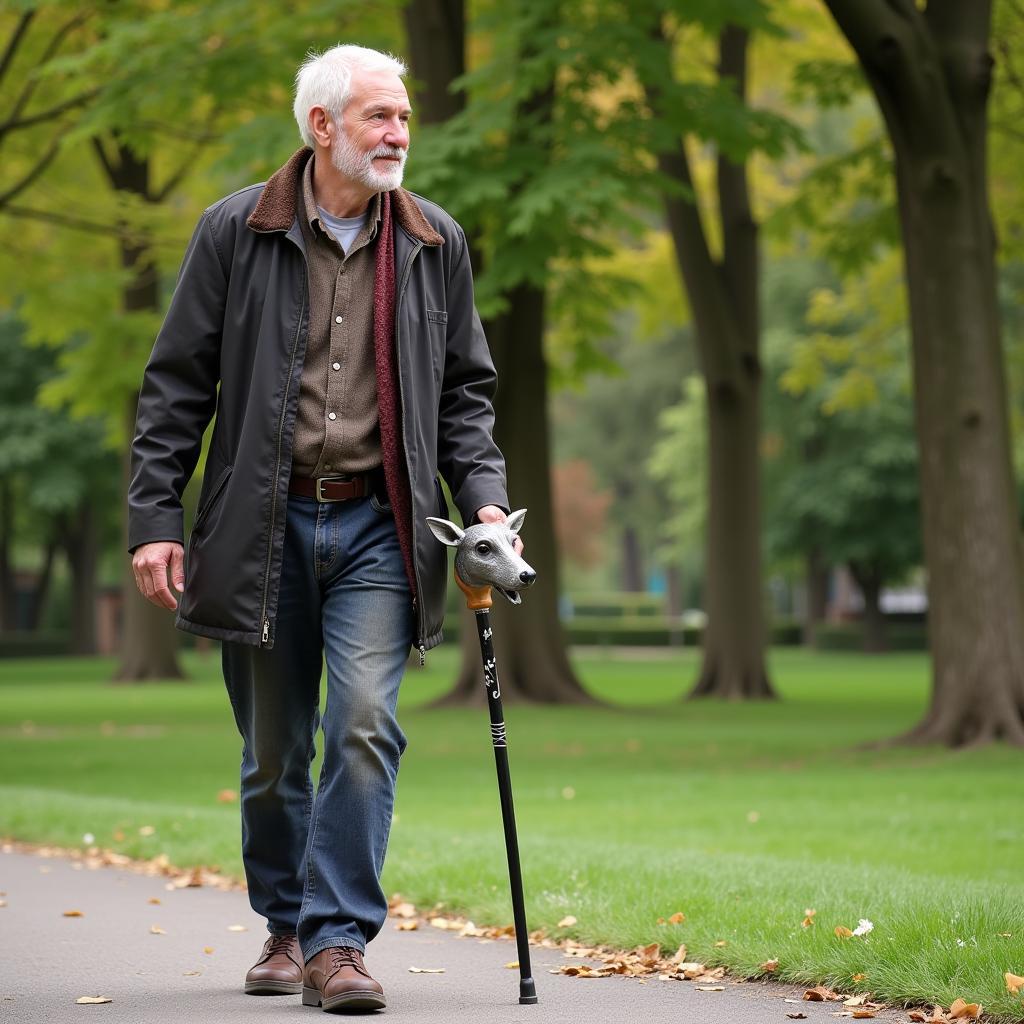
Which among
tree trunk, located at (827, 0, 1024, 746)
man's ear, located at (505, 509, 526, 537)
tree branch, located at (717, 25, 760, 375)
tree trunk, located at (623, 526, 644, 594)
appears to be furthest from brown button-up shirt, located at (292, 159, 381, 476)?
tree trunk, located at (623, 526, 644, 594)

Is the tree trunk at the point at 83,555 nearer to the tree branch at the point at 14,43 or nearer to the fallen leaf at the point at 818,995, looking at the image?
the tree branch at the point at 14,43

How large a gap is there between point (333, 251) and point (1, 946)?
2.52 meters

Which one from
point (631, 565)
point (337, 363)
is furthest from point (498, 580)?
point (631, 565)

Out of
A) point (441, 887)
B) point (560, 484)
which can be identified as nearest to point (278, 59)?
point (441, 887)

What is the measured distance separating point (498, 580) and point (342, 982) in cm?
104

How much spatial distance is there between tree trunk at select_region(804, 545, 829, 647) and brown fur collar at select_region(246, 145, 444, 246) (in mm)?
43969

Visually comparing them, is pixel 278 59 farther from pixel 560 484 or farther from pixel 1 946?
pixel 560 484

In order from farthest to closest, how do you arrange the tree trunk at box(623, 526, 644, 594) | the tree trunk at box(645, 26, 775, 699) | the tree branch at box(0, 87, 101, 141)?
the tree trunk at box(623, 526, 644, 594)
the tree trunk at box(645, 26, 775, 699)
the tree branch at box(0, 87, 101, 141)

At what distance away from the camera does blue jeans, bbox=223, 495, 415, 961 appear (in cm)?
459

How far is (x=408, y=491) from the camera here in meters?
4.70

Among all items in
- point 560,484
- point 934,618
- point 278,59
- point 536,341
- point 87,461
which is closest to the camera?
point 934,618

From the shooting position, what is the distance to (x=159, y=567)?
466 cm

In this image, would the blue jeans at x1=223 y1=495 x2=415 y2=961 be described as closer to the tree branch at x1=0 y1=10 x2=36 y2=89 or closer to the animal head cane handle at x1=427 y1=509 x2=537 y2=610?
the animal head cane handle at x1=427 y1=509 x2=537 y2=610

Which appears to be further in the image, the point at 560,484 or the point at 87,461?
the point at 560,484
